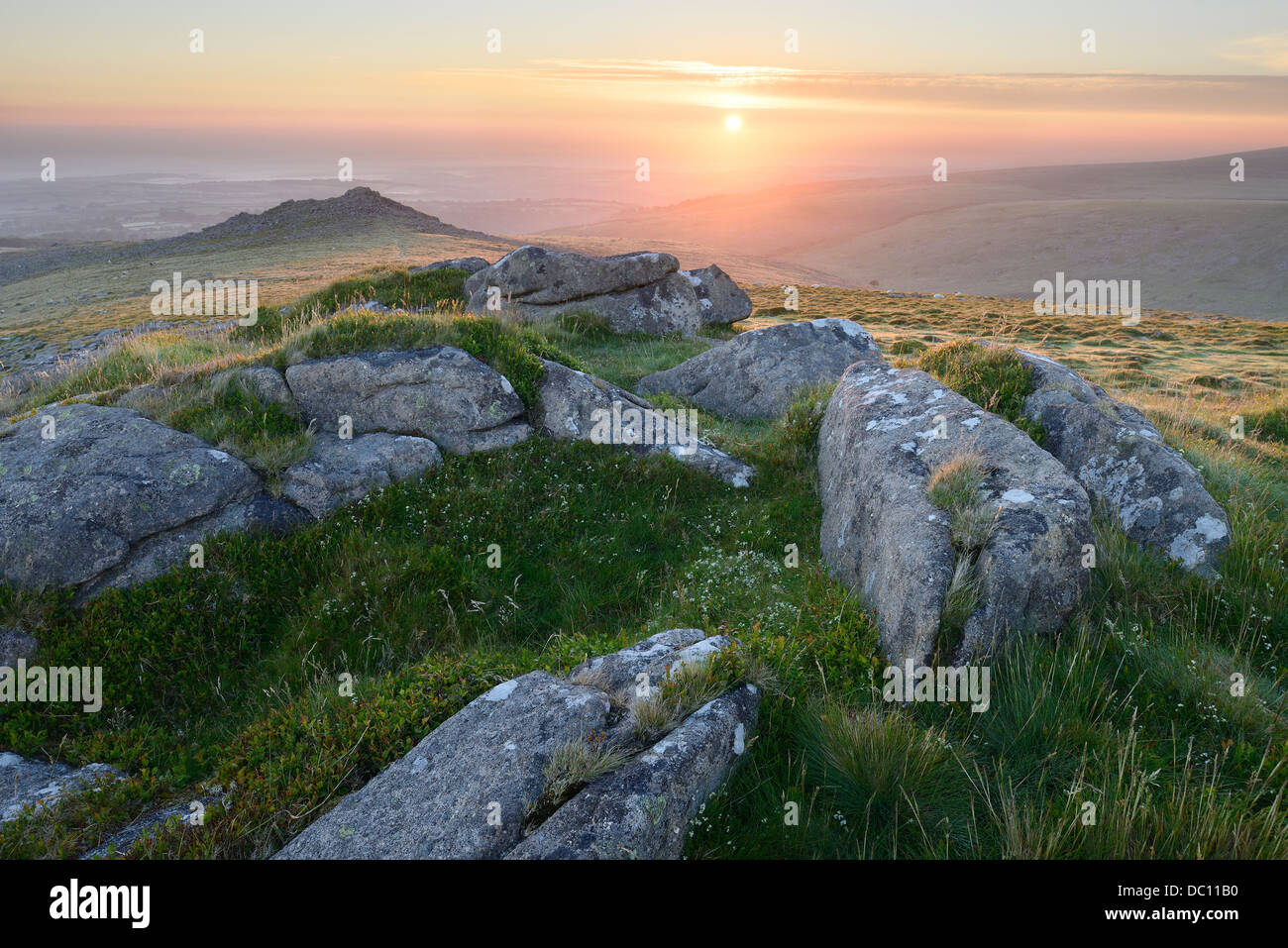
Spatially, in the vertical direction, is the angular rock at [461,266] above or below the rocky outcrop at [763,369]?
above

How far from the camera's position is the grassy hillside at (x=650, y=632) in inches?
167

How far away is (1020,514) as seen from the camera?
6.10 m

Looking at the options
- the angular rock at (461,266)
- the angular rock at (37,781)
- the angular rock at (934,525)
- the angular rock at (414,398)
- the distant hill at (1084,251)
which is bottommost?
the angular rock at (37,781)

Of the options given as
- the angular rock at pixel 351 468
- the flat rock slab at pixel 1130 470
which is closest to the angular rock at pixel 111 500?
the angular rock at pixel 351 468

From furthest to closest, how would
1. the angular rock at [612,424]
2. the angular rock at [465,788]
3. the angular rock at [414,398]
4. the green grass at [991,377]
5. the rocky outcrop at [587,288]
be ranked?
1. the rocky outcrop at [587,288]
2. the angular rock at [612,424]
3. the angular rock at [414,398]
4. the green grass at [991,377]
5. the angular rock at [465,788]

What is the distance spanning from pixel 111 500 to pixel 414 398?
3.68m

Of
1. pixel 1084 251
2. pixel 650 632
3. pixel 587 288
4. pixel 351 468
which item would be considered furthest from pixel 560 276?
pixel 1084 251

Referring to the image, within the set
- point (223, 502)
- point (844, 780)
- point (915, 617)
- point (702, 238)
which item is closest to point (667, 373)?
point (223, 502)

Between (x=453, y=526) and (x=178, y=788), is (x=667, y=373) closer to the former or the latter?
(x=453, y=526)

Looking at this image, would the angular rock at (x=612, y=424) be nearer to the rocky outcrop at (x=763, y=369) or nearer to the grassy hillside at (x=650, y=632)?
the grassy hillside at (x=650, y=632)

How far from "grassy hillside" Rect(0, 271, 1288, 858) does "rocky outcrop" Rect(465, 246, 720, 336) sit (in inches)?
412

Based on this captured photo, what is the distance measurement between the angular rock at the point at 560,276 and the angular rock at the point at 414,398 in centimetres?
1138

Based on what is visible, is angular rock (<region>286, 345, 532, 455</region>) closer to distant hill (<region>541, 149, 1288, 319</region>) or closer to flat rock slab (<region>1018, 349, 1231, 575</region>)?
flat rock slab (<region>1018, 349, 1231, 575</region>)
